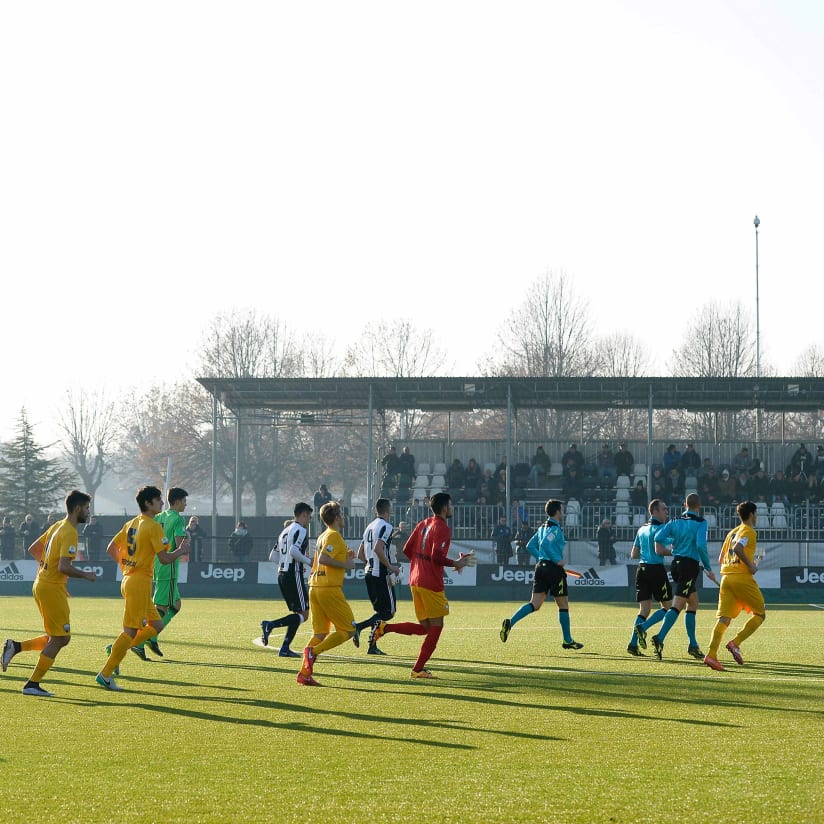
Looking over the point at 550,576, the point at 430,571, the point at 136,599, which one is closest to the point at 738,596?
the point at 550,576

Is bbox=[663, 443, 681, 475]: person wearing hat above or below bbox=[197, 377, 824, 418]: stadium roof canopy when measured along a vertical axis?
below

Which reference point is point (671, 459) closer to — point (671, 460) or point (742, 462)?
point (671, 460)

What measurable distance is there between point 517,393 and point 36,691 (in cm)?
2846

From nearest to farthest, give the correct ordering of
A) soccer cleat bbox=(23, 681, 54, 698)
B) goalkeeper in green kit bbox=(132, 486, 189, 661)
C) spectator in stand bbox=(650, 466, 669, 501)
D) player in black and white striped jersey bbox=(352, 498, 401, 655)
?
soccer cleat bbox=(23, 681, 54, 698) < goalkeeper in green kit bbox=(132, 486, 189, 661) < player in black and white striped jersey bbox=(352, 498, 401, 655) < spectator in stand bbox=(650, 466, 669, 501)

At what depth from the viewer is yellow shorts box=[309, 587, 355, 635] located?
12.7 metres

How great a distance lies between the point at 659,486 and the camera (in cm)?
3925

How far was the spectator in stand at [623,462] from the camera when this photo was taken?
129 ft

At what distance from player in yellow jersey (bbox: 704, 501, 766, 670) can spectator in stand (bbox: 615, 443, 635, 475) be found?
81.0ft

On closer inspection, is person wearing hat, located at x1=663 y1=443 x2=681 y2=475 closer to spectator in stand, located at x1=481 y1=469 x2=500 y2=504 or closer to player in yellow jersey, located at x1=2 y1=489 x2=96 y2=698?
spectator in stand, located at x1=481 y1=469 x2=500 y2=504

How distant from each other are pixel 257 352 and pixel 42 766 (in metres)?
63.4

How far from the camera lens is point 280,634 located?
19953 millimetres

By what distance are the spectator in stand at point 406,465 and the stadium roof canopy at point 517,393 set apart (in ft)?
6.21

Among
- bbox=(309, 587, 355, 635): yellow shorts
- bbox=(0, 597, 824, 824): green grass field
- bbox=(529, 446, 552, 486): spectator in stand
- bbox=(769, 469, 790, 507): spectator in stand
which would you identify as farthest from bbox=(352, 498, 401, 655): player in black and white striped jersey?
bbox=(529, 446, 552, 486): spectator in stand

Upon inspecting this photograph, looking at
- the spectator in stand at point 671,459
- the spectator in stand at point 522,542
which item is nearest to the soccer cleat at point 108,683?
the spectator in stand at point 522,542
